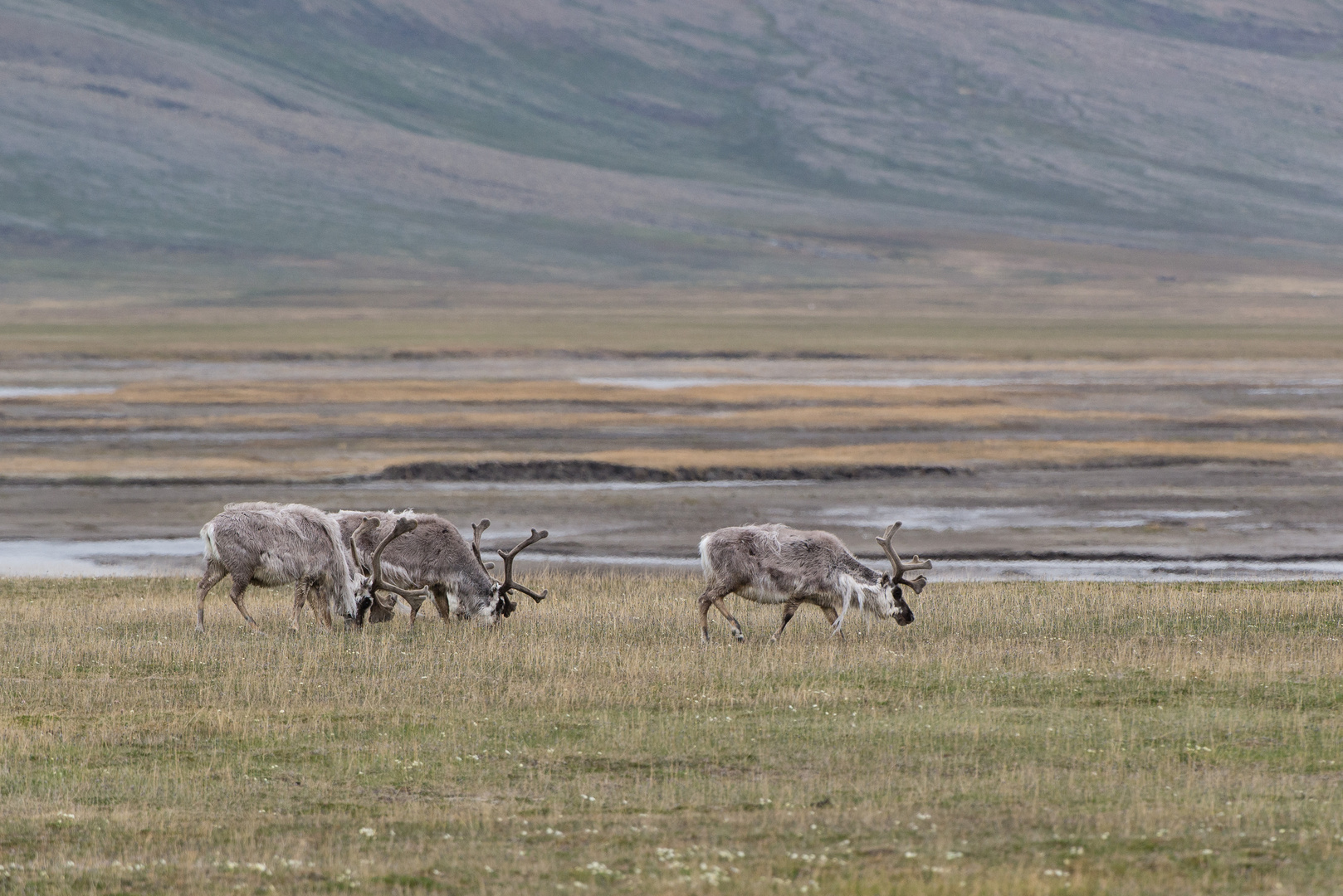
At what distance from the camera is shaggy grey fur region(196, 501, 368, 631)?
1891 centimetres

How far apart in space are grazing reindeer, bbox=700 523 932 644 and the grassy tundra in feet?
1.32

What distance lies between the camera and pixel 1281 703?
14922 mm

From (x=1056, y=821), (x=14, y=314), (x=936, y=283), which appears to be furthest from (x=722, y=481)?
(x=936, y=283)

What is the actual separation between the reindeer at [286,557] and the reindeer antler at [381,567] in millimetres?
12

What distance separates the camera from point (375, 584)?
63.4ft

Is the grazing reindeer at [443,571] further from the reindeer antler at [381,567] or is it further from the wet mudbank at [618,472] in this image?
the wet mudbank at [618,472]

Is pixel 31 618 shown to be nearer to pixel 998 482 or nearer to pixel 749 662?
pixel 749 662

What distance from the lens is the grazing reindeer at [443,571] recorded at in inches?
776

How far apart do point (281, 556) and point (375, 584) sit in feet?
3.36

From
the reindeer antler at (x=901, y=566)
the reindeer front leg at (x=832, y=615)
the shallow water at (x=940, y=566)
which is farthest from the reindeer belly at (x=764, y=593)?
the shallow water at (x=940, y=566)

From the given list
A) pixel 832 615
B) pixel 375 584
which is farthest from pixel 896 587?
pixel 375 584

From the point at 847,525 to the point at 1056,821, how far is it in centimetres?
2164

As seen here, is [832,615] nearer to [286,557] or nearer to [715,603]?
[715,603]

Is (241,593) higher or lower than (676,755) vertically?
higher
